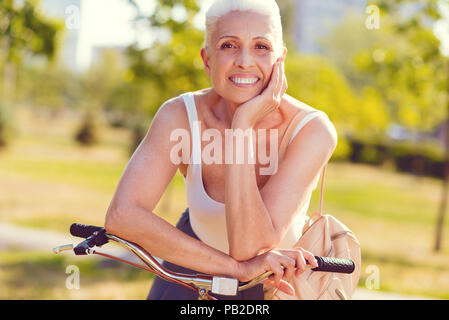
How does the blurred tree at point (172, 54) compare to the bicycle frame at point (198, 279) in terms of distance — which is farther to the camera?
the blurred tree at point (172, 54)

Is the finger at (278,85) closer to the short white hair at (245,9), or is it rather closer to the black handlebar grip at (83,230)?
the short white hair at (245,9)

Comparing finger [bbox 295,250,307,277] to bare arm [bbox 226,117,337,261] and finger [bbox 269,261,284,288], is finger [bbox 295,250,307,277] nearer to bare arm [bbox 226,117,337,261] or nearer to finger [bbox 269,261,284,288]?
finger [bbox 269,261,284,288]

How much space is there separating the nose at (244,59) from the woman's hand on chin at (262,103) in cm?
12

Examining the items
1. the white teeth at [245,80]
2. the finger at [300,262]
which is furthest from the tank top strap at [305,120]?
the finger at [300,262]

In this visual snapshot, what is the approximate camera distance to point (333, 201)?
1683 cm

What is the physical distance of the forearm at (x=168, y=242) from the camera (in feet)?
5.94

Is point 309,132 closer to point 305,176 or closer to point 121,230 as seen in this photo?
point 305,176

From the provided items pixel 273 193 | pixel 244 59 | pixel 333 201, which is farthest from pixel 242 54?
pixel 333 201

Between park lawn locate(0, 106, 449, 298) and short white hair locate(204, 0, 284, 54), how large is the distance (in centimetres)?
270

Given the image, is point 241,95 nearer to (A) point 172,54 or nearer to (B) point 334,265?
(B) point 334,265

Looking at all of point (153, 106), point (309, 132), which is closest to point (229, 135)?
point (309, 132)

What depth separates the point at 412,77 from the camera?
856 centimetres

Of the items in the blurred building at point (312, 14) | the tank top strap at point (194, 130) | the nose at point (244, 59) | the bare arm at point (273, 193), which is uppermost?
the blurred building at point (312, 14)

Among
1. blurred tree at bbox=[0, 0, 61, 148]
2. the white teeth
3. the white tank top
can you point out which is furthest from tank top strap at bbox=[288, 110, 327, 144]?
blurred tree at bbox=[0, 0, 61, 148]
